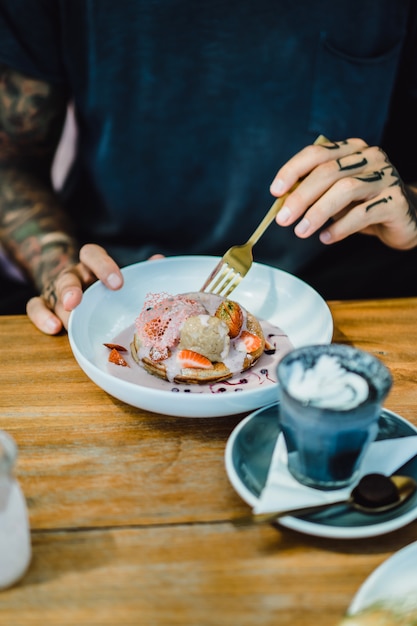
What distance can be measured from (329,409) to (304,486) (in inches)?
5.9

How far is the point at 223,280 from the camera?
1409mm

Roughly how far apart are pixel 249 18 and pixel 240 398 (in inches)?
47.0

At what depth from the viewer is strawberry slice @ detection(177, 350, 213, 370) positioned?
3.84 feet

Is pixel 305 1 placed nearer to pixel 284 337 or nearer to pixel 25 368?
pixel 284 337

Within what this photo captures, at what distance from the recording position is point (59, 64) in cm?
182

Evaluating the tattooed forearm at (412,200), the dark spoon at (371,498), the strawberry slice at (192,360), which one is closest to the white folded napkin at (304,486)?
the dark spoon at (371,498)

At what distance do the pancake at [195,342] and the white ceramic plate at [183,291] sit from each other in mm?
22

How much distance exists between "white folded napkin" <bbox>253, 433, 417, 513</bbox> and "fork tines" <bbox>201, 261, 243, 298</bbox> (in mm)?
514

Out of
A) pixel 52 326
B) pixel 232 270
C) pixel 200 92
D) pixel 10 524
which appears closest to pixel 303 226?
pixel 232 270

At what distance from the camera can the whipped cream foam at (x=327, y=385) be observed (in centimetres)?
81

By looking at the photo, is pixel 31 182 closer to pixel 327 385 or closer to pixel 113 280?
pixel 113 280

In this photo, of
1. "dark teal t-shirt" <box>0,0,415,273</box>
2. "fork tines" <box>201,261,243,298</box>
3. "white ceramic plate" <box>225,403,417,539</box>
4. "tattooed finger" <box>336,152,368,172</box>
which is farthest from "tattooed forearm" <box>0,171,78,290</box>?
"white ceramic plate" <box>225,403,417,539</box>

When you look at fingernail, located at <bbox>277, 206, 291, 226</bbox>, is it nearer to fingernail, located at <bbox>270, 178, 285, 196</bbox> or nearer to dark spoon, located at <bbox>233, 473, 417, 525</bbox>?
fingernail, located at <bbox>270, 178, 285, 196</bbox>

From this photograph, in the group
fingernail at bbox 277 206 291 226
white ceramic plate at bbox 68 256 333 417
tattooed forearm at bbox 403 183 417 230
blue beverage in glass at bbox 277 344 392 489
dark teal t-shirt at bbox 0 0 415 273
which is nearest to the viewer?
blue beverage in glass at bbox 277 344 392 489
